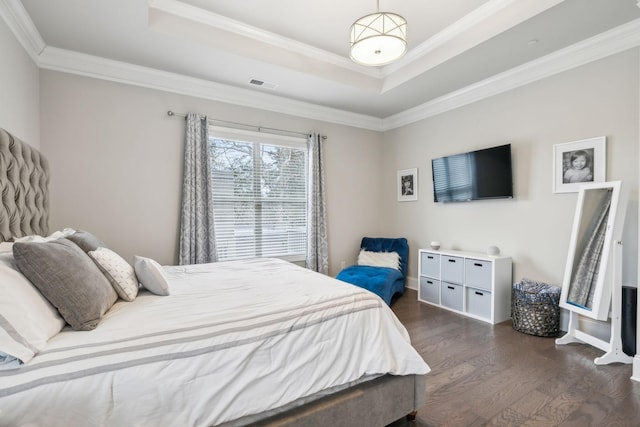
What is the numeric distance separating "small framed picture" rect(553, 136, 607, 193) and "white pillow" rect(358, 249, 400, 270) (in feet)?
6.81

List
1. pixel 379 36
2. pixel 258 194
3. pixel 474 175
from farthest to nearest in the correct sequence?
pixel 258 194, pixel 474 175, pixel 379 36

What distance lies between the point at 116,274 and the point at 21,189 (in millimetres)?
983

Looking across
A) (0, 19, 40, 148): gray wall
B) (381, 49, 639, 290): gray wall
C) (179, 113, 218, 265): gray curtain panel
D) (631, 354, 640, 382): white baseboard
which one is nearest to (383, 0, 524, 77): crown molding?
(381, 49, 639, 290): gray wall

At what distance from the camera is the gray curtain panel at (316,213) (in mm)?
4352

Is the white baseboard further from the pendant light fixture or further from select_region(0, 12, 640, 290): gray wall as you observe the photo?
the pendant light fixture

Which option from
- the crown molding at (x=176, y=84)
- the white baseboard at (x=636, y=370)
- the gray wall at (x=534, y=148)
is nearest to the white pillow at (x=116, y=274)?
the crown molding at (x=176, y=84)

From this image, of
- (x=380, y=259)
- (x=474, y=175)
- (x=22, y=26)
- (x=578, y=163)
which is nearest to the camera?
(x=22, y=26)

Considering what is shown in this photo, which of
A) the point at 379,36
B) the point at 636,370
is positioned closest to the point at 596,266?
the point at 636,370

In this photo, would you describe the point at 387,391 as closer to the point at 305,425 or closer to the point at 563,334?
the point at 305,425

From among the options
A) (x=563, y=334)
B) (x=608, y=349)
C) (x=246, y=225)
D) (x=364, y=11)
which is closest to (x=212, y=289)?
(x=246, y=225)

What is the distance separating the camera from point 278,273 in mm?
2393

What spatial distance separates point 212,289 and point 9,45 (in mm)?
2460

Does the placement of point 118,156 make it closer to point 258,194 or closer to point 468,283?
point 258,194

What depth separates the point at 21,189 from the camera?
6.64 ft
